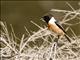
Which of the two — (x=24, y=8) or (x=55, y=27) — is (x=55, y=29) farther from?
(x=24, y=8)

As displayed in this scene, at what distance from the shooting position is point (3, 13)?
896cm

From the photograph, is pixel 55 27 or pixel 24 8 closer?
pixel 55 27

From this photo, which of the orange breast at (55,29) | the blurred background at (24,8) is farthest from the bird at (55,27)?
the blurred background at (24,8)

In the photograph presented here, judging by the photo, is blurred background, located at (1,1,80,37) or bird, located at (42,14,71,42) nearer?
bird, located at (42,14,71,42)

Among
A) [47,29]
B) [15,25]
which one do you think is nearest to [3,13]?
[15,25]

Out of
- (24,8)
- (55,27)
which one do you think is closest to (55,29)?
(55,27)

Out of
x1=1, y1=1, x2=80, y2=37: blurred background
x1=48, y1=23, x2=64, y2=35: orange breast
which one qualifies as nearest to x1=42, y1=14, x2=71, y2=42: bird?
x1=48, y1=23, x2=64, y2=35: orange breast

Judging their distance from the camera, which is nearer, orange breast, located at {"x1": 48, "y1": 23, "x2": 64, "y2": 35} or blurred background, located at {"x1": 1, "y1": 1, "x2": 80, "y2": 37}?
orange breast, located at {"x1": 48, "y1": 23, "x2": 64, "y2": 35}

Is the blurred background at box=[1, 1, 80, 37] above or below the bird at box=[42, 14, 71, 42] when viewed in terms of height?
below

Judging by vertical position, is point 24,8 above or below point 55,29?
below

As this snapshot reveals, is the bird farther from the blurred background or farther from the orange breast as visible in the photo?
the blurred background

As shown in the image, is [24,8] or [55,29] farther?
[24,8]

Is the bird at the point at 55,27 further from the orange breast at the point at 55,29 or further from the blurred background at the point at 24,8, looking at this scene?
the blurred background at the point at 24,8

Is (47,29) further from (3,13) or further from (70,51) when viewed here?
(3,13)
